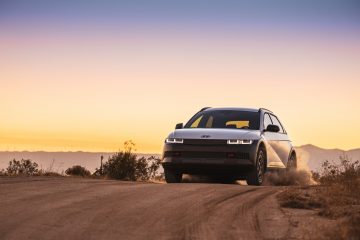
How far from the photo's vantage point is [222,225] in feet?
27.2

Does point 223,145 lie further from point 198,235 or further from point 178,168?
point 198,235

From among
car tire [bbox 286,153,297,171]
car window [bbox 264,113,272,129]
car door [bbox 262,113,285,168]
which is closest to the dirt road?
car door [bbox 262,113,285,168]

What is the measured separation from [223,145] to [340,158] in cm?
263

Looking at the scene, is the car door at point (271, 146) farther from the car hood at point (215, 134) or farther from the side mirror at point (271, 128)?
the car hood at point (215, 134)

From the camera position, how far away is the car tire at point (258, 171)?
14.1 m

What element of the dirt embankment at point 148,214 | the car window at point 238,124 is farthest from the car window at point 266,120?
the dirt embankment at point 148,214

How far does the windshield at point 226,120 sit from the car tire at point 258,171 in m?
0.75

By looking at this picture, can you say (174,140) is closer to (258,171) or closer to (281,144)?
(258,171)

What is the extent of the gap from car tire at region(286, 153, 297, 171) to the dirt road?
4831 mm

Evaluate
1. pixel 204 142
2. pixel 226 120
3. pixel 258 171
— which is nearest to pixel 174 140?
pixel 204 142

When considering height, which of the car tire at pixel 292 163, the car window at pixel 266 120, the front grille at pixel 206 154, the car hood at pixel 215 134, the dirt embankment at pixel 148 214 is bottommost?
the dirt embankment at pixel 148 214

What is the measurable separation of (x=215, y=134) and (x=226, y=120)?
151cm

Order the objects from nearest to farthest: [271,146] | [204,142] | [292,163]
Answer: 1. [204,142]
2. [271,146]
3. [292,163]

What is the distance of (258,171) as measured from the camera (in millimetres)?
14336
